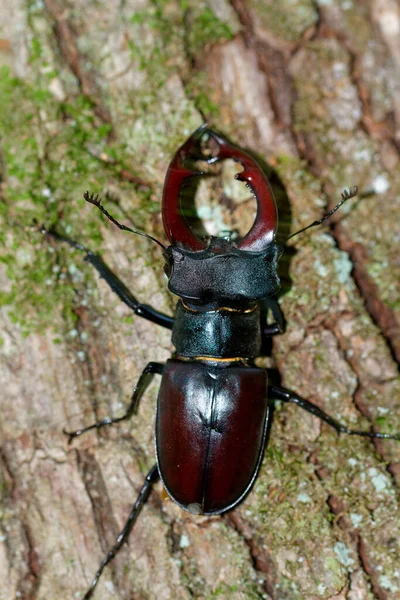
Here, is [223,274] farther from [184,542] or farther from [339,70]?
[339,70]

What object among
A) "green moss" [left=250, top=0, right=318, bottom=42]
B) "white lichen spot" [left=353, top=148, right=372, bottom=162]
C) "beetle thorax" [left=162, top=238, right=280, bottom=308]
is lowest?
"beetle thorax" [left=162, top=238, right=280, bottom=308]

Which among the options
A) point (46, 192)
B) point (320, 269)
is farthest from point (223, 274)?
point (46, 192)

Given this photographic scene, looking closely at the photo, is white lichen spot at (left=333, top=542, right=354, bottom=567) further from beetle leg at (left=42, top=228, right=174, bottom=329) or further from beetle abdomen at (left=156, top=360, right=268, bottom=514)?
beetle leg at (left=42, top=228, right=174, bottom=329)

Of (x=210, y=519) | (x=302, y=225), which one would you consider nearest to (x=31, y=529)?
(x=210, y=519)

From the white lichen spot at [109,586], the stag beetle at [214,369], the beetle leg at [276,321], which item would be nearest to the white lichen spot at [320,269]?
the beetle leg at [276,321]

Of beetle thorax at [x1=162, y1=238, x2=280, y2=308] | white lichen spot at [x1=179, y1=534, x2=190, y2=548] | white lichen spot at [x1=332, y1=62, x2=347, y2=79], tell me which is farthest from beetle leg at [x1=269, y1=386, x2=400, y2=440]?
white lichen spot at [x1=332, y1=62, x2=347, y2=79]
